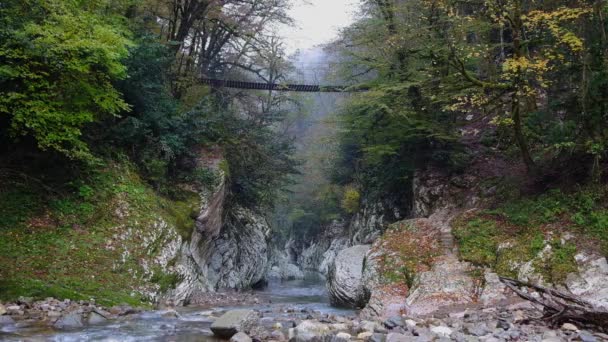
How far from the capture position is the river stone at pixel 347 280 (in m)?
13.7

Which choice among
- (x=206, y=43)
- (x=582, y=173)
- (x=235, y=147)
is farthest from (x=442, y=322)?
(x=206, y=43)

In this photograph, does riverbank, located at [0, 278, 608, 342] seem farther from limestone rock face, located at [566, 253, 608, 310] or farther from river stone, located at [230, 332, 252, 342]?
limestone rock face, located at [566, 253, 608, 310]

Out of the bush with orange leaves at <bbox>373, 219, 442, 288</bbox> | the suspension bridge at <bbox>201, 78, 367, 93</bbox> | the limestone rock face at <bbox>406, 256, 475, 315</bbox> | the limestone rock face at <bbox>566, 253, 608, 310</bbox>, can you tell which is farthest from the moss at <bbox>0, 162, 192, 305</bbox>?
the suspension bridge at <bbox>201, 78, 367, 93</bbox>

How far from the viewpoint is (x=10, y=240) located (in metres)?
9.33

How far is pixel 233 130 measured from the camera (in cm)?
1923

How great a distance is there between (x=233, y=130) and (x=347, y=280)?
27.3 ft

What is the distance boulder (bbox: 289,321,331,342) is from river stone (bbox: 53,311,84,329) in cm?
335

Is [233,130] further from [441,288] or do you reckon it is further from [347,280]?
[441,288]

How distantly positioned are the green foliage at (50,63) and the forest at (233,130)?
4 centimetres

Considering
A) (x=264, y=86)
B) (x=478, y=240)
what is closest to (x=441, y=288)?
(x=478, y=240)

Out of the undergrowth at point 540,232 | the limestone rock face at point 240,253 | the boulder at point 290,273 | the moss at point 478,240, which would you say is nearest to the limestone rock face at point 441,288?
the moss at point 478,240

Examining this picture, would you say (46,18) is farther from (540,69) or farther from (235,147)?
(540,69)

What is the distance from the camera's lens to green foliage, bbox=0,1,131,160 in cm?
905

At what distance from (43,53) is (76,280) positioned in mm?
4585
